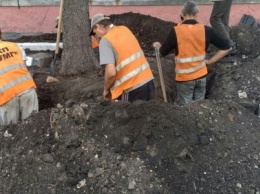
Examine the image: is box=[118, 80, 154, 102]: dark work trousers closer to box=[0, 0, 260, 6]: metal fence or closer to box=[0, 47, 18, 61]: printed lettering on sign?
box=[0, 47, 18, 61]: printed lettering on sign

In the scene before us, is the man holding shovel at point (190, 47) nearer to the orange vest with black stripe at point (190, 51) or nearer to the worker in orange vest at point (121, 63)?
the orange vest with black stripe at point (190, 51)

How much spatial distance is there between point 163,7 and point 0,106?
5.52 m

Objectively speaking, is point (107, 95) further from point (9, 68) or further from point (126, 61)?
point (9, 68)

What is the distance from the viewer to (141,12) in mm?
9906

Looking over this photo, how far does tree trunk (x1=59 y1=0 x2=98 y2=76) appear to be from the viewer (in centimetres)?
670

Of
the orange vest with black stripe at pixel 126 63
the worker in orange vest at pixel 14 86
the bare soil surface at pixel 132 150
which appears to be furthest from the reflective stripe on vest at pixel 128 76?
the worker in orange vest at pixel 14 86

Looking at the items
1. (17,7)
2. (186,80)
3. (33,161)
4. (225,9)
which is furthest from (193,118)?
(17,7)

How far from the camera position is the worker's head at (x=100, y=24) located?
4.68 meters

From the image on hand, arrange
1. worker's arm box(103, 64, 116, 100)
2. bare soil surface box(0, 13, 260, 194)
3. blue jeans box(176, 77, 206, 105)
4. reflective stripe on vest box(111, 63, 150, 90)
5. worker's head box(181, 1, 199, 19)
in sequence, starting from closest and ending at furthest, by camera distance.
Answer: bare soil surface box(0, 13, 260, 194), worker's arm box(103, 64, 116, 100), reflective stripe on vest box(111, 63, 150, 90), worker's head box(181, 1, 199, 19), blue jeans box(176, 77, 206, 105)

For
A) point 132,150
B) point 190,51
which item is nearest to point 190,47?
point 190,51

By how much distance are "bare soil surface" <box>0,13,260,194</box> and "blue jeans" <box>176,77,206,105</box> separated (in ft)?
3.12

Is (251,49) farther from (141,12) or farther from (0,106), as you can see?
(0,106)

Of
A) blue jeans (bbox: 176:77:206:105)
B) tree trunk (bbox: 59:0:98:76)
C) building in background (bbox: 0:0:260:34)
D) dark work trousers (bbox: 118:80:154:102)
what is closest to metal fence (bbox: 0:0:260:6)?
building in background (bbox: 0:0:260:34)

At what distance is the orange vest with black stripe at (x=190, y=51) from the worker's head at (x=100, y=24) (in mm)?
1017
